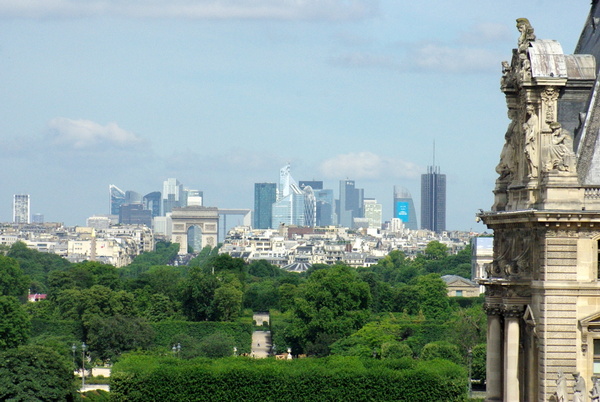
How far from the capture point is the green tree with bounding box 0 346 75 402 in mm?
62469

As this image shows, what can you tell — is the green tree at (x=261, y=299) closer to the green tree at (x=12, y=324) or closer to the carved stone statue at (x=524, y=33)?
the green tree at (x=12, y=324)

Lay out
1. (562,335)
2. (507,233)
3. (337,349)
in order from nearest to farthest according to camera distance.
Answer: (562,335) < (507,233) < (337,349)

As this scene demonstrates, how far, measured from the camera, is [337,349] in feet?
320

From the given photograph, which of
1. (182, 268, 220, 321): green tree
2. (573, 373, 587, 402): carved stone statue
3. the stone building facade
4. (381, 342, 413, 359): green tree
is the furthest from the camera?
(182, 268, 220, 321): green tree

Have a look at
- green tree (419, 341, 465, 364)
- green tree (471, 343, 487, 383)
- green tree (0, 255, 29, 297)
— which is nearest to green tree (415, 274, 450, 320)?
green tree (0, 255, 29, 297)

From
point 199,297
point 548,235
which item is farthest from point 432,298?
point 548,235

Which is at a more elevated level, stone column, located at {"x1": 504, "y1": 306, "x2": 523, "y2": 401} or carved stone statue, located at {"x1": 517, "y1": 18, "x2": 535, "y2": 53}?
carved stone statue, located at {"x1": 517, "y1": 18, "x2": 535, "y2": 53}

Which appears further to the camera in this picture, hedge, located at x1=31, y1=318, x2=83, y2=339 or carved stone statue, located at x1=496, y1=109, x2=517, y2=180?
hedge, located at x1=31, y1=318, x2=83, y2=339

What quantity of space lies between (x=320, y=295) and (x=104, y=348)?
15.8 meters

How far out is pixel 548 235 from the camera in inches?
1288

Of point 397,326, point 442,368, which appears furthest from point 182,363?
point 397,326

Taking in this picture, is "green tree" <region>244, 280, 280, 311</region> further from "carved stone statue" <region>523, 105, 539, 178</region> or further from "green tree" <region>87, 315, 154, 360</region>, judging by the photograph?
"carved stone statue" <region>523, 105, 539, 178</region>

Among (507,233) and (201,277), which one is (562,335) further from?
(201,277)

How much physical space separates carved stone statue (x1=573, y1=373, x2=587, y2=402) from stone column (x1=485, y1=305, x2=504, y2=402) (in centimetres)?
326
